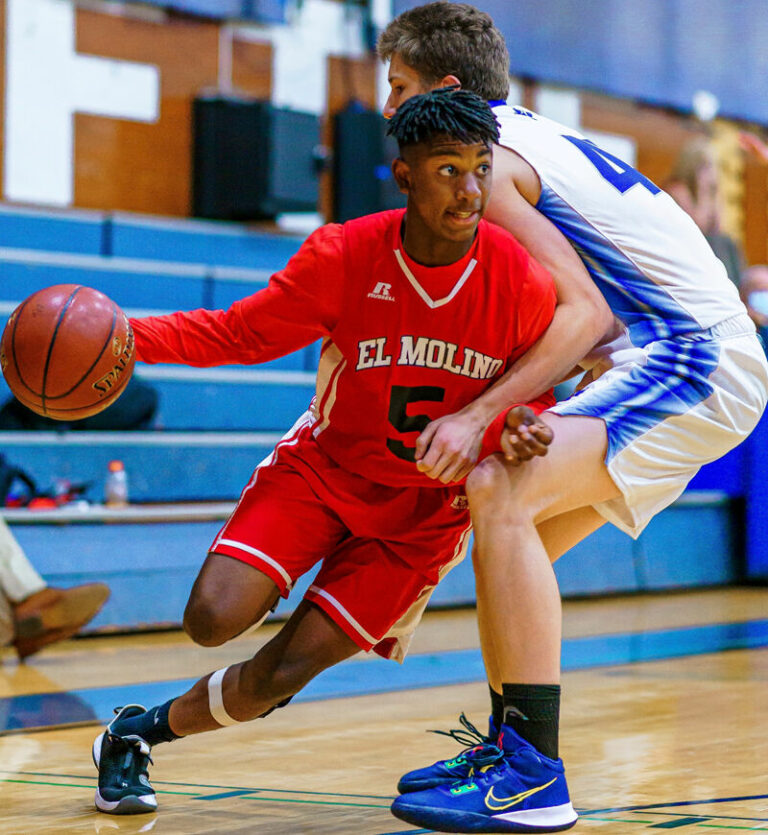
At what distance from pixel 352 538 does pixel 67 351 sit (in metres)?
0.65

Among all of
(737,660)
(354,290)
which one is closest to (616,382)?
(354,290)

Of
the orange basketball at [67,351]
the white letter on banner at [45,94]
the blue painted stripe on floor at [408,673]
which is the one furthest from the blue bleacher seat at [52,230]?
the orange basketball at [67,351]

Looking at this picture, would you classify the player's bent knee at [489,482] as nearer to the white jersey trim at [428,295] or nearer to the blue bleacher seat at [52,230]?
the white jersey trim at [428,295]

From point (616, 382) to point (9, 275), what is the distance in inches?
168

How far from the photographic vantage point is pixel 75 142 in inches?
300

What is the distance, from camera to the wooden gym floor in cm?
232

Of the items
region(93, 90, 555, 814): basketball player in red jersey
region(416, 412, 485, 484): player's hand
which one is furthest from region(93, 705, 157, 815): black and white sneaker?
region(416, 412, 485, 484): player's hand

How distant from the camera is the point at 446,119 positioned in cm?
215

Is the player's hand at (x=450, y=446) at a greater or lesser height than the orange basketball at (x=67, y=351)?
lesser

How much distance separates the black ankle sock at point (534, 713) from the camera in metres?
2.14

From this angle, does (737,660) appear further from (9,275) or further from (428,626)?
(9,275)

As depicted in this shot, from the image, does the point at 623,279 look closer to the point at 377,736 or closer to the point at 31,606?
the point at 377,736

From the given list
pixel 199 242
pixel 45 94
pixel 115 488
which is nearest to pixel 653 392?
pixel 115 488

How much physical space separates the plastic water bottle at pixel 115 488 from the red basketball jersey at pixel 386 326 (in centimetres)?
278
